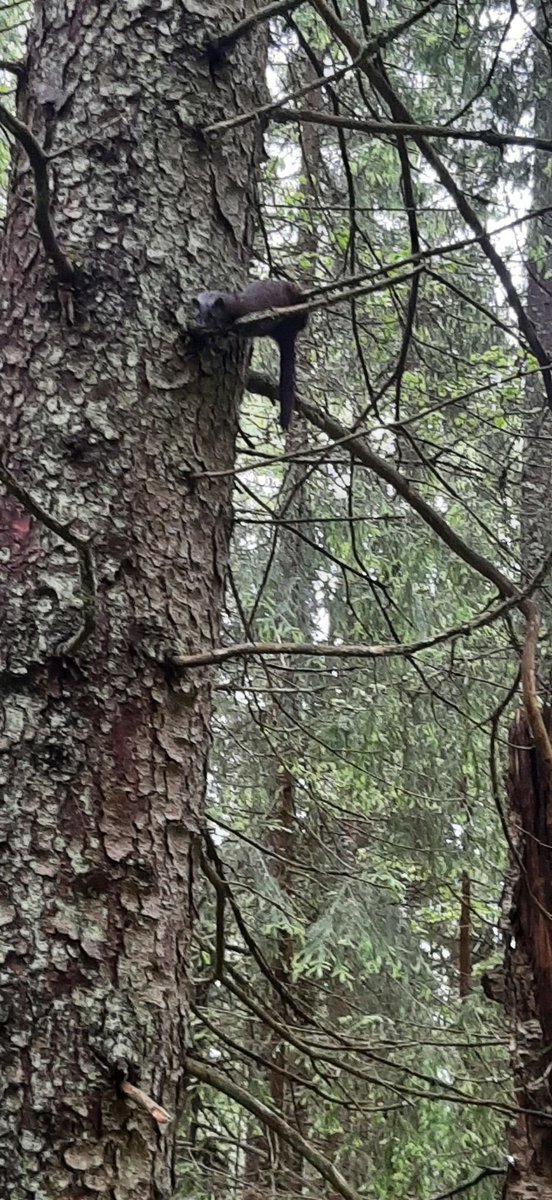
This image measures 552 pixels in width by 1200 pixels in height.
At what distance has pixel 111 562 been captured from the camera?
4.66 ft

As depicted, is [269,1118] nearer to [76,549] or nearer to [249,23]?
[76,549]

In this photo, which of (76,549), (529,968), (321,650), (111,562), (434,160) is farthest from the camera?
(529,968)

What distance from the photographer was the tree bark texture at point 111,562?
121 centimetres

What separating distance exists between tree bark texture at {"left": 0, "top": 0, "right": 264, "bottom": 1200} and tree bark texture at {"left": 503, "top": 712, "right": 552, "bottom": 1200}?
4.46 ft

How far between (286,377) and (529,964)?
5.52ft

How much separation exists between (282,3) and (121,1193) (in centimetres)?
166

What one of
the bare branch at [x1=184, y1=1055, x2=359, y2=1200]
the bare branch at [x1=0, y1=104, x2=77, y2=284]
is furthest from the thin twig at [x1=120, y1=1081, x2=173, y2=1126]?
the bare branch at [x1=0, y1=104, x2=77, y2=284]

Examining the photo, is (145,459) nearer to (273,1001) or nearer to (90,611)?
(90,611)

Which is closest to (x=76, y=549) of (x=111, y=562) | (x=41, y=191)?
(x=111, y=562)

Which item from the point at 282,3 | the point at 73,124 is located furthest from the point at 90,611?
the point at 282,3

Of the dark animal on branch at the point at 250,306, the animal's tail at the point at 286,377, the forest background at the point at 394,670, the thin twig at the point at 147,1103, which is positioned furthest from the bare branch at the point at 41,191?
the thin twig at the point at 147,1103

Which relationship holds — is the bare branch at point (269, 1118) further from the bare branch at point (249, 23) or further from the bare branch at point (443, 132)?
the bare branch at point (249, 23)

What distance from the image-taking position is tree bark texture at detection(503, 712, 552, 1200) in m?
2.44

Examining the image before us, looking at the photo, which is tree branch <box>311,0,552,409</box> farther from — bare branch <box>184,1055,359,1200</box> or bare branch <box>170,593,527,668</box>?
bare branch <box>184,1055,359,1200</box>
